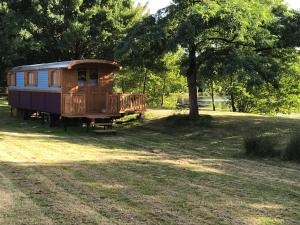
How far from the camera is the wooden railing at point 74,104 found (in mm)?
19719

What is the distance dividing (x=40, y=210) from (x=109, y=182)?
90.0 inches

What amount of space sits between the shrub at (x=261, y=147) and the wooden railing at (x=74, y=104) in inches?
335

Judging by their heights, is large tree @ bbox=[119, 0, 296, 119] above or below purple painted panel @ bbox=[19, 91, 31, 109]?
above

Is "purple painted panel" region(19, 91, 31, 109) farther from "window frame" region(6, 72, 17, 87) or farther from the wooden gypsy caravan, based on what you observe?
Answer: "window frame" region(6, 72, 17, 87)

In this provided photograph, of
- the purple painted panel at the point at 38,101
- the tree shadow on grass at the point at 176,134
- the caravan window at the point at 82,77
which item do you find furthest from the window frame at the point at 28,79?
the caravan window at the point at 82,77

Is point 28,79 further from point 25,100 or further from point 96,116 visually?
point 96,116

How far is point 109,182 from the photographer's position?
891cm

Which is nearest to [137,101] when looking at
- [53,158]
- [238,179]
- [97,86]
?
[97,86]

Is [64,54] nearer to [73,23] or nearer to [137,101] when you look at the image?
[73,23]

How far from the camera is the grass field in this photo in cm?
666

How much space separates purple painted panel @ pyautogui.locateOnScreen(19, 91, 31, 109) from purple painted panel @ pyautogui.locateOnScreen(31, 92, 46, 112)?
60cm

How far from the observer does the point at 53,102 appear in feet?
68.5

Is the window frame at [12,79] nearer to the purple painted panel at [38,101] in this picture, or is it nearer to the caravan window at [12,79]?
the caravan window at [12,79]

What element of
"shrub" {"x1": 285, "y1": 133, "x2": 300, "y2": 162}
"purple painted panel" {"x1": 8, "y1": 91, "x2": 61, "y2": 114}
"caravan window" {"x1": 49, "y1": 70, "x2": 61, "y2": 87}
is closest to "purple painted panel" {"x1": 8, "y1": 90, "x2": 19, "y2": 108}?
"purple painted panel" {"x1": 8, "y1": 91, "x2": 61, "y2": 114}
